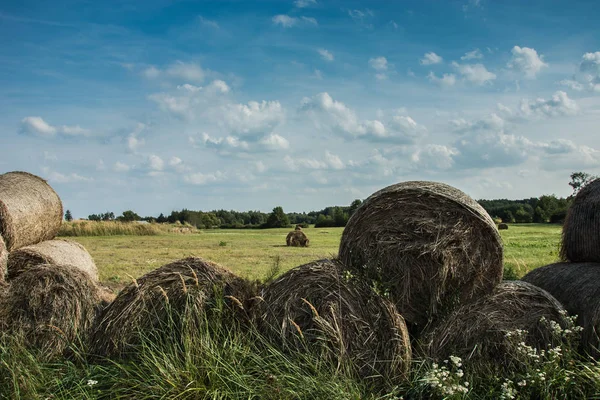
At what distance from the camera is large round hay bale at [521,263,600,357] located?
20.1 ft

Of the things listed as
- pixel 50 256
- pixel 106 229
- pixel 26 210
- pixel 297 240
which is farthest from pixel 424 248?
pixel 106 229

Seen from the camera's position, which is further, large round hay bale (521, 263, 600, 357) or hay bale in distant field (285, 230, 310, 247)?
hay bale in distant field (285, 230, 310, 247)

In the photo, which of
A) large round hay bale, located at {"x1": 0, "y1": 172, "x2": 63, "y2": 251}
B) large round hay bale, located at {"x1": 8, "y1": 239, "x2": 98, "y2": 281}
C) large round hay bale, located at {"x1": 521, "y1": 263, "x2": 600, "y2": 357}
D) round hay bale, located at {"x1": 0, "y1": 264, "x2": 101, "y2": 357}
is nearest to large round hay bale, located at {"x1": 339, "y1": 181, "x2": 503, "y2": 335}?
large round hay bale, located at {"x1": 521, "y1": 263, "x2": 600, "y2": 357}

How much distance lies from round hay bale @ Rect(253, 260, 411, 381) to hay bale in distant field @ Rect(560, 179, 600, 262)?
11.4 feet

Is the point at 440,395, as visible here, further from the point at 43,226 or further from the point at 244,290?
the point at 43,226

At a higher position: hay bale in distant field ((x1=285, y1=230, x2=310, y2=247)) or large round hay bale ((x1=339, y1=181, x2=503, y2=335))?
large round hay bale ((x1=339, y1=181, x2=503, y2=335))

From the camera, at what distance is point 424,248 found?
19.0ft

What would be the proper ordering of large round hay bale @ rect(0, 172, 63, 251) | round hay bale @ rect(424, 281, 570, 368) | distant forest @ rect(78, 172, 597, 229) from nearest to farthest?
1. round hay bale @ rect(424, 281, 570, 368)
2. large round hay bale @ rect(0, 172, 63, 251)
3. distant forest @ rect(78, 172, 597, 229)

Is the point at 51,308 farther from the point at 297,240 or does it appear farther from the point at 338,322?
the point at 297,240

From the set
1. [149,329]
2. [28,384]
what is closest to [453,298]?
[149,329]

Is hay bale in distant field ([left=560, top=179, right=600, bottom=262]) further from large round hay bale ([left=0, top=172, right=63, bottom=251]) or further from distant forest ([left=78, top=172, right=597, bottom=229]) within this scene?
distant forest ([left=78, top=172, right=597, bottom=229])

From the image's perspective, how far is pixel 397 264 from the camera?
586 cm

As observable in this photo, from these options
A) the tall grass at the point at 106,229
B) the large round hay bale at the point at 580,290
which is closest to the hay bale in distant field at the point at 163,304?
the large round hay bale at the point at 580,290

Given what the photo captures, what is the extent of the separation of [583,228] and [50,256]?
8223 millimetres
